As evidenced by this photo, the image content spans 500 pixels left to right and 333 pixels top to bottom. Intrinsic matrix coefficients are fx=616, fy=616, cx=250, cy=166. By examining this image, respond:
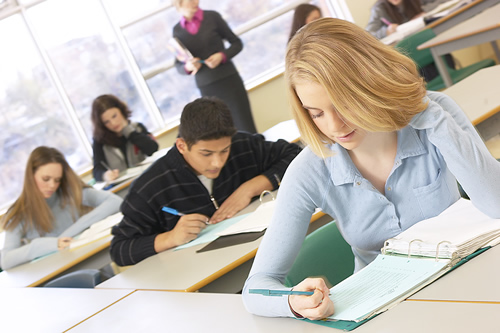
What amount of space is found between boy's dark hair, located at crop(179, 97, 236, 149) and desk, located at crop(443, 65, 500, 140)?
2.99 ft

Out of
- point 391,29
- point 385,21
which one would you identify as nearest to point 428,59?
point 391,29

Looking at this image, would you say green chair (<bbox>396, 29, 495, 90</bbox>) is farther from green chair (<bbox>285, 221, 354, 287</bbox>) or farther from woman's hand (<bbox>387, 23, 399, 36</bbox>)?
green chair (<bbox>285, 221, 354, 287</bbox>)

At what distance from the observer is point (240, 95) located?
493 centimetres

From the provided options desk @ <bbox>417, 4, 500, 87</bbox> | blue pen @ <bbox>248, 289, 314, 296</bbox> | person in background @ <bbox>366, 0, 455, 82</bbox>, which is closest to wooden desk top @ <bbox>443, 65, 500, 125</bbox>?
desk @ <bbox>417, 4, 500, 87</bbox>

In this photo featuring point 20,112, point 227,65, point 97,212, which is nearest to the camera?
point 97,212

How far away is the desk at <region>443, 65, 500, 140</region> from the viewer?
231 cm

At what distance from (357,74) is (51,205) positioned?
283 cm

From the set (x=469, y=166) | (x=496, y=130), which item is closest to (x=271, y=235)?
(x=469, y=166)

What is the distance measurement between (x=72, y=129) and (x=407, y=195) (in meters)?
5.28

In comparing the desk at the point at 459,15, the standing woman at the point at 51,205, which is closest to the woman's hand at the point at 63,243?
the standing woman at the point at 51,205

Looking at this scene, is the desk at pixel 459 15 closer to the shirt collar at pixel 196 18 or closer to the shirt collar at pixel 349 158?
the shirt collar at pixel 196 18

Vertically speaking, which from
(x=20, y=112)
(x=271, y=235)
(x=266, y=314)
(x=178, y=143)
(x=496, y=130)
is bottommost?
(x=496, y=130)

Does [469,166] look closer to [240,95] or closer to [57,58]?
[240,95]

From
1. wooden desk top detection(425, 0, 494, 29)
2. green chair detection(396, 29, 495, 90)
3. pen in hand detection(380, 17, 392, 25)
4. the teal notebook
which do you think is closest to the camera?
the teal notebook
